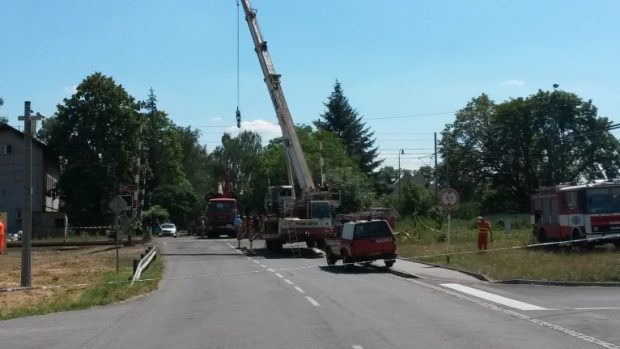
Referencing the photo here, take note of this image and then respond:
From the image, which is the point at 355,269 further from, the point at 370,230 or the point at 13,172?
the point at 13,172

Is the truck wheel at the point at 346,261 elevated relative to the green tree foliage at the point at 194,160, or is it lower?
lower

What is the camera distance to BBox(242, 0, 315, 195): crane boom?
119ft

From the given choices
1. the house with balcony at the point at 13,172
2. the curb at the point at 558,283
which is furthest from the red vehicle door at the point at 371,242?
the house with balcony at the point at 13,172

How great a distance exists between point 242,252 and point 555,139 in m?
45.8

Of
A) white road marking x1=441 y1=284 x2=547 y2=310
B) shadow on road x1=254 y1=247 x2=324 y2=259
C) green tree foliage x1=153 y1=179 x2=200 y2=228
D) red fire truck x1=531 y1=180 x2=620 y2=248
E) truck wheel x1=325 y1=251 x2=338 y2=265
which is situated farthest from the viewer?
green tree foliage x1=153 y1=179 x2=200 y2=228

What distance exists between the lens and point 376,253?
26125mm

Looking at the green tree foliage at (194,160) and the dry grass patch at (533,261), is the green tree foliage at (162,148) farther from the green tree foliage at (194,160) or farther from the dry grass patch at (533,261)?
the dry grass patch at (533,261)

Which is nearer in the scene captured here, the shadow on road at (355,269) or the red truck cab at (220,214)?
the shadow on road at (355,269)

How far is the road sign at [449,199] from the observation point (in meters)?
27.5

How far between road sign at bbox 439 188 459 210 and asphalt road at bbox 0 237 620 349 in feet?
17.7

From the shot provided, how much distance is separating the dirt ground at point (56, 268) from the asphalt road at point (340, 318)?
3215mm

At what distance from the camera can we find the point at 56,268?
3045 cm

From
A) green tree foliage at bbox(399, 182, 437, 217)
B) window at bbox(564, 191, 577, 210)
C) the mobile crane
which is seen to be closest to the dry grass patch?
window at bbox(564, 191, 577, 210)

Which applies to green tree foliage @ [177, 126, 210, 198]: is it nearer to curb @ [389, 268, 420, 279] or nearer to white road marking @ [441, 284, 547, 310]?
curb @ [389, 268, 420, 279]
